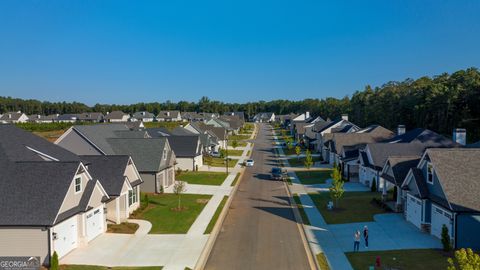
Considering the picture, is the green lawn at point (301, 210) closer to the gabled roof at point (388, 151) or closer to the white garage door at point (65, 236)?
the gabled roof at point (388, 151)

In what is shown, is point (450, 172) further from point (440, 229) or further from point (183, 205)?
point (183, 205)

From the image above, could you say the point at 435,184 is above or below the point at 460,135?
below

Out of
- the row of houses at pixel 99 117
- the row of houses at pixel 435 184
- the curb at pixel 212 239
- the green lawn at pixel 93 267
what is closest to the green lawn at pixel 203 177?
the curb at pixel 212 239

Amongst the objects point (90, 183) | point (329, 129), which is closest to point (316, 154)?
point (329, 129)

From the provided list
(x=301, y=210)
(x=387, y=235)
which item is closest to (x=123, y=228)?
(x=301, y=210)

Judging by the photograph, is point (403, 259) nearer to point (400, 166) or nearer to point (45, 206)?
point (400, 166)

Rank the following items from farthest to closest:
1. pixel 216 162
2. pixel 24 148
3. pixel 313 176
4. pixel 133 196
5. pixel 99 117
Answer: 1. pixel 99 117
2. pixel 216 162
3. pixel 313 176
4. pixel 133 196
5. pixel 24 148
